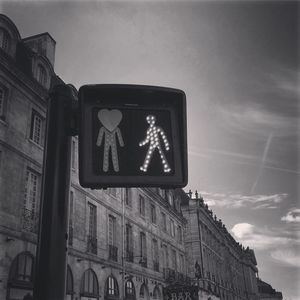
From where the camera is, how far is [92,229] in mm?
21422

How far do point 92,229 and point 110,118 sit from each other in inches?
797

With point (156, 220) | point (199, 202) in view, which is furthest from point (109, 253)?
point (199, 202)

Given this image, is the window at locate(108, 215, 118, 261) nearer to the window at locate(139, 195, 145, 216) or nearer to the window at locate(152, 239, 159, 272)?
the window at locate(139, 195, 145, 216)

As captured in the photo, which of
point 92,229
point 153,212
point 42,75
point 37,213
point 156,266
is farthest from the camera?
point 153,212

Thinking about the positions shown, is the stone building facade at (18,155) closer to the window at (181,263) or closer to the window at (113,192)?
the window at (113,192)

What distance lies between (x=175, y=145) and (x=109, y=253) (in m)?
21.6

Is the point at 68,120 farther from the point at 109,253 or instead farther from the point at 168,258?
the point at 168,258

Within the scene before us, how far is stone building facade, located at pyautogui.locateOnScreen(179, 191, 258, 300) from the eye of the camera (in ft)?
147

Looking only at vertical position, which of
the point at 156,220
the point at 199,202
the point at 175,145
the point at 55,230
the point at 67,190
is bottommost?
the point at 55,230

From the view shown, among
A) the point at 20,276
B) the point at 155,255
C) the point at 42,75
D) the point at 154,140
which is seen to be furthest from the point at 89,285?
the point at 154,140

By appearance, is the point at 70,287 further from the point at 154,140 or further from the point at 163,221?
the point at 154,140

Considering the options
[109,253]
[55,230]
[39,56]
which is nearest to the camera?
[55,230]

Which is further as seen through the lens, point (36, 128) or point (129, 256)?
point (129, 256)

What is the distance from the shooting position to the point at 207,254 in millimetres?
49156
